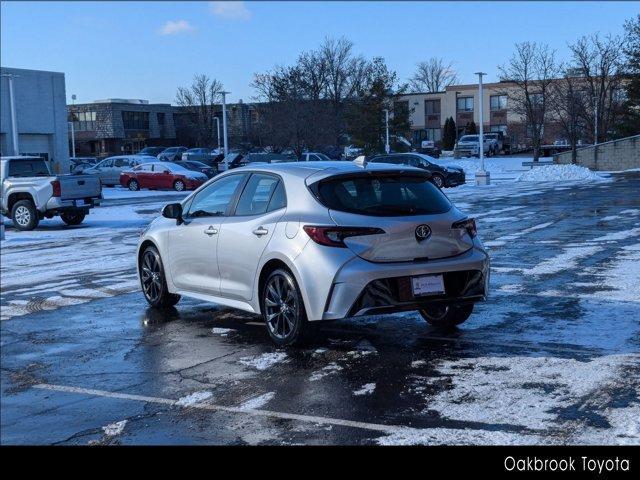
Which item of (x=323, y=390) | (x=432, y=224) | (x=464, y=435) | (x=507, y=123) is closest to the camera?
(x=464, y=435)

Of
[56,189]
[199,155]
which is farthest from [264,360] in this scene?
[199,155]

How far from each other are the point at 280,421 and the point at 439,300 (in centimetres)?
224

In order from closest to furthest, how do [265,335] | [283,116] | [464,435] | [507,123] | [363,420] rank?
[464,435], [363,420], [265,335], [283,116], [507,123]

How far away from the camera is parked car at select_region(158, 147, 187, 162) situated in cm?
5719

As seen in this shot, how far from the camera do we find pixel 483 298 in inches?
298

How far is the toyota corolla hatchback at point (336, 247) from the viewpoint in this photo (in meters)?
6.95

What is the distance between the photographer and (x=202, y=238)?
8422mm

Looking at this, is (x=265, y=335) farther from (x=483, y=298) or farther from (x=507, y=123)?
(x=507, y=123)

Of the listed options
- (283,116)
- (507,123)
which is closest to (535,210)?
(283,116)

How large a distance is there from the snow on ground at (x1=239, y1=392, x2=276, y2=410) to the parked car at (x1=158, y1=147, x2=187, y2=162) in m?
51.3

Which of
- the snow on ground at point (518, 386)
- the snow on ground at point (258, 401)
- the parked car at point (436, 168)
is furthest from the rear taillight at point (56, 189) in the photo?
the parked car at point (436, 168)

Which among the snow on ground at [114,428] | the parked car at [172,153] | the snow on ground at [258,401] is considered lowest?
the snow on ground at [258,401]

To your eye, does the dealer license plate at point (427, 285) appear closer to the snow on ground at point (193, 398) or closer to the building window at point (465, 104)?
the snow on ground at point (193, 398)

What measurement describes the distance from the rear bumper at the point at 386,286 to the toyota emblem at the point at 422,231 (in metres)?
0.23
